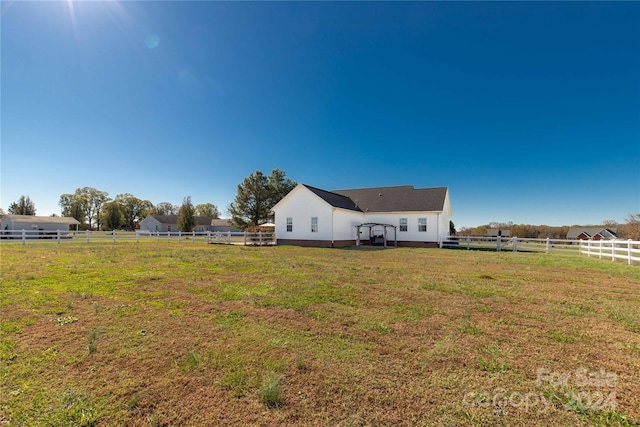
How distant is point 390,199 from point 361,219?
3666mm

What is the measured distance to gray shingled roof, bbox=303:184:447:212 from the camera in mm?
24719

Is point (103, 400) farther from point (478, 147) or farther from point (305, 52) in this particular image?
point (478, 147)

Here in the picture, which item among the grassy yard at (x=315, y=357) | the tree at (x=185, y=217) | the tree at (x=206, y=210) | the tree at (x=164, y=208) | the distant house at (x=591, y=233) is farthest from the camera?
the tree at (x=206, y=210)

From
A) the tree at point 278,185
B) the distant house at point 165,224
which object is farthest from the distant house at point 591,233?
the distant house at point 165,224

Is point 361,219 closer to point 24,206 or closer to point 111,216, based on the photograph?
point 111,216

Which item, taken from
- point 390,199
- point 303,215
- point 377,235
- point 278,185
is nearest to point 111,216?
point 278,185

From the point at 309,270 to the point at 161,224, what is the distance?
68008mm

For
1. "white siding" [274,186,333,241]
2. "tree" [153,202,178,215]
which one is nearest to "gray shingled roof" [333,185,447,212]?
"white siding" [274,186,333,241]

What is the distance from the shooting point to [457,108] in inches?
788

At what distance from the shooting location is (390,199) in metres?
27.4

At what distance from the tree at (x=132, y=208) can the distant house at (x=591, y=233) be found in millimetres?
109269

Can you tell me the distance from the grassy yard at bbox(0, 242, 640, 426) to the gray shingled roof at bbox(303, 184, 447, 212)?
18166mm

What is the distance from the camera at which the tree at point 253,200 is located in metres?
44.2

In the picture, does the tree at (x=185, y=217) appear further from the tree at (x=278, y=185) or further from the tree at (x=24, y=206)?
the tree at (x=24, y=206)
